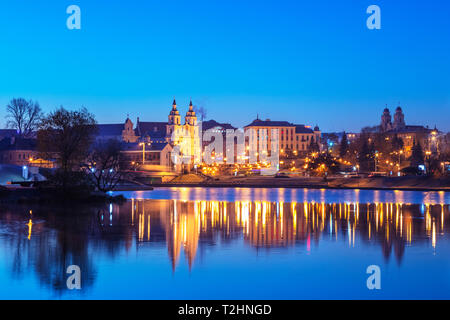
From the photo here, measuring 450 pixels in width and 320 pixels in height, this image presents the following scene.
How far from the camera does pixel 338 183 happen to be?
91.6 m

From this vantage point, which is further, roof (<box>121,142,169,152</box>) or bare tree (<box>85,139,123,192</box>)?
roof (<box>121,142,169,152</box>)

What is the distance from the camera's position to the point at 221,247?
1919cm

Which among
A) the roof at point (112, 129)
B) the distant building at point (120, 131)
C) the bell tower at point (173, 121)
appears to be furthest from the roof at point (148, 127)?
the bell tower at point (173, 121)

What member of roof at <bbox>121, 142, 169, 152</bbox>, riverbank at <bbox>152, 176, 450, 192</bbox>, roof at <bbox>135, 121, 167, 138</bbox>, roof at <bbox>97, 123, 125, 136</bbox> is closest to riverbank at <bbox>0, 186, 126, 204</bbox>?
riverbank at <bbox>152, 176, 450, 192</bbox>

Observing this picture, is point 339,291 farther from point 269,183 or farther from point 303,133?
point 303,133

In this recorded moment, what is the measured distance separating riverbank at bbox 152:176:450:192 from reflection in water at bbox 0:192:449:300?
4856 centimetres

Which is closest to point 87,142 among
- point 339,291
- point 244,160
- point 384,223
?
point 384,223

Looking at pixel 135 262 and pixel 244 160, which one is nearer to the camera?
pixel 135 262

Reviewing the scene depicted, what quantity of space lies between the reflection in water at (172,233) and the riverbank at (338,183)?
159 ft

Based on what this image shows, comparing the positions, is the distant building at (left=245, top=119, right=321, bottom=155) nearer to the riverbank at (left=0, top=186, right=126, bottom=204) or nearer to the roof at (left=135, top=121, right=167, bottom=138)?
the roof at (left=135, top=121, right=167, bottom=138)

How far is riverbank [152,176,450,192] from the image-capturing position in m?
79.6

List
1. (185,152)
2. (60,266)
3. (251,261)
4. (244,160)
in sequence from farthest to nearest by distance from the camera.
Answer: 1. (244,160)
2. (185,152)
3. (251,261)
4. (60,266)
